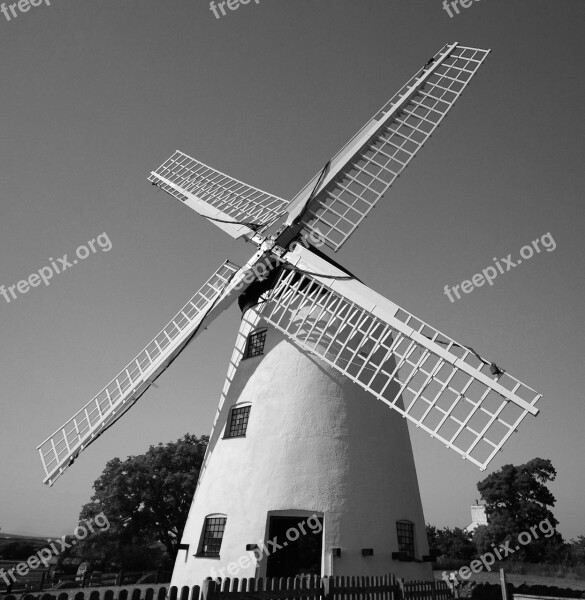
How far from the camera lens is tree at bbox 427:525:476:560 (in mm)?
45938

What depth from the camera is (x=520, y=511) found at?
39.7 meters

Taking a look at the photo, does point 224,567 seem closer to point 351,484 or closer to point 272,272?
point 351,484

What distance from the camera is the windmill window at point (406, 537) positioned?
1152 centimetres

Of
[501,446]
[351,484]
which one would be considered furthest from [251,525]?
[501,446]

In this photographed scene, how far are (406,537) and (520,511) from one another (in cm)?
3502

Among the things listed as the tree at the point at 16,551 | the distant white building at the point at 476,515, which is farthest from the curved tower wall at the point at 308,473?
the distant white building at the point at 476,515

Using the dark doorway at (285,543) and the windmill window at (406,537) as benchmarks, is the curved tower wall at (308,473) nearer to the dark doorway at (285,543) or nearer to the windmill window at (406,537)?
the windmill window at (406,537)

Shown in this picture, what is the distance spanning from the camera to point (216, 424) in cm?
1388

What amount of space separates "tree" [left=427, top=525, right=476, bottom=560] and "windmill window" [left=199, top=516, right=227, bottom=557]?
4044cm

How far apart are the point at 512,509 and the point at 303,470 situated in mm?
37724

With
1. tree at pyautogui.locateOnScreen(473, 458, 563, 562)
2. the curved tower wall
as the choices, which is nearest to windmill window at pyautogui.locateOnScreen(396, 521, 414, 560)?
the curved tower wall

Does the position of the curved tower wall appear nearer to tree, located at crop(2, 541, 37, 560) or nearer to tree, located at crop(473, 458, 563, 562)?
tree, located at crop(473, 458, 563, 562)

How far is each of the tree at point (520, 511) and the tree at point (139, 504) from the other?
2751 centimetres

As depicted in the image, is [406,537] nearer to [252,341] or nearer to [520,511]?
[252,341]
